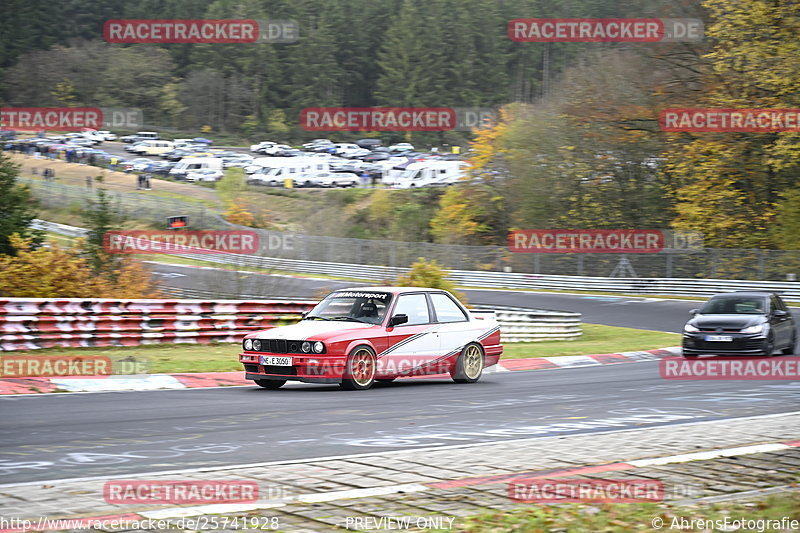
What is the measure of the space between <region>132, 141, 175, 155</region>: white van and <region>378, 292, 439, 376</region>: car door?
78927 mm

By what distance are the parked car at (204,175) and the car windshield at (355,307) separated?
6644cm

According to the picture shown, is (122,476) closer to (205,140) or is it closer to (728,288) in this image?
(728,288)

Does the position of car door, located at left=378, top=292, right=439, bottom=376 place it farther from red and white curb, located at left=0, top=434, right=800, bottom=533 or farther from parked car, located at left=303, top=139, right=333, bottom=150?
parked car, located at left=303, top=139, right=333, bottom=150

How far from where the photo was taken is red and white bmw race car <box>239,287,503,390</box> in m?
13.4

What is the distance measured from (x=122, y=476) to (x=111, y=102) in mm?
110733

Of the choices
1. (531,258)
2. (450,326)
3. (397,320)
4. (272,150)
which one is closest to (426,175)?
Answer: (272,150)

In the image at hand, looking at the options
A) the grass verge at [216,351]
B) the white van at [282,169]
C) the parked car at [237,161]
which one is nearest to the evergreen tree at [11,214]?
the grass verge at [216,351]

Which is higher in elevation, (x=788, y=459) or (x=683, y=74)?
(x=683, y=74)

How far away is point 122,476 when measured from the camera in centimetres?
708

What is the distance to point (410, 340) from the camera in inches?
571

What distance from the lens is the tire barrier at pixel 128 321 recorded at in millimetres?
17578

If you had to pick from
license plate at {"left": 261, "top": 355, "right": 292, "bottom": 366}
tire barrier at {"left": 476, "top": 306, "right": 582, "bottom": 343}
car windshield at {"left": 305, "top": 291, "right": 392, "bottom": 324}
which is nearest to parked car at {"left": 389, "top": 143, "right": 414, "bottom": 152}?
tire barrier at {"left": 476, "top": 306, "right": 582, "bottom": 343}

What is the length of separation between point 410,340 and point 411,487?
7.73m

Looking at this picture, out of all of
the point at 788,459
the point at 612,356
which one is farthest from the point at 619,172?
the point at 788,459
